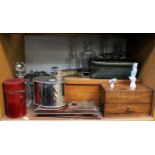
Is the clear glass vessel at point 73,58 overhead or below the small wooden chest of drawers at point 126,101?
overhead

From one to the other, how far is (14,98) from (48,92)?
14cm

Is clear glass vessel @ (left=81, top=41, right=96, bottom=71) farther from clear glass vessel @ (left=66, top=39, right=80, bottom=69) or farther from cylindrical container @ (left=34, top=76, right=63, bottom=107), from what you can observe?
cylindrical container @ (left=34, top=76, right=63, bottom=107)

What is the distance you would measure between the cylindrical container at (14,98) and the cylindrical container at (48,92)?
6cm

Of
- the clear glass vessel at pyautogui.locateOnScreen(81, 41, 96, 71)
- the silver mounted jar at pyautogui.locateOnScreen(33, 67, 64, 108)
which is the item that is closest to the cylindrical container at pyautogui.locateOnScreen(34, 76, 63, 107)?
the silver mounted jar at pyautogui.locateOnScreen(33, 67, 64, 108)

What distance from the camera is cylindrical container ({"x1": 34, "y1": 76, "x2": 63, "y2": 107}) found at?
79cm

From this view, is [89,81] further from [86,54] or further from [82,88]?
[86,54]

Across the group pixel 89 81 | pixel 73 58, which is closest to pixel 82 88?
pixel 89 81

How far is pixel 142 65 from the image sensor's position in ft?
2.90

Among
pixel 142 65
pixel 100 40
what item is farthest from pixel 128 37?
pixel 142 65

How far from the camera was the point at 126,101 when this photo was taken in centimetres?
79

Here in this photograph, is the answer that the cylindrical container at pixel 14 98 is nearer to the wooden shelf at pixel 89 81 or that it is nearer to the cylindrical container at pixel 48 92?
the cylindrical container at pixel 48 92

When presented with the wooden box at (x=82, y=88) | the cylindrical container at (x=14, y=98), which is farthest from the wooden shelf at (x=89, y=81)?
A: the cylindrical container at (x=14, y=98)

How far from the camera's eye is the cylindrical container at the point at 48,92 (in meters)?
0.79
